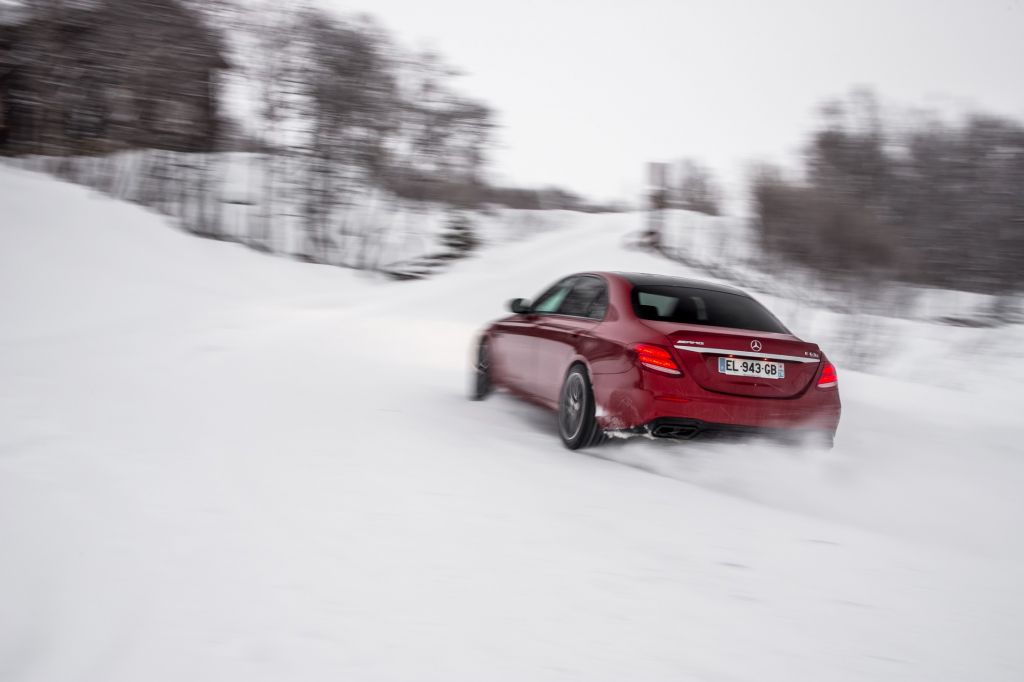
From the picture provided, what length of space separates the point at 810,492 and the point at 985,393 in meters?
8.94

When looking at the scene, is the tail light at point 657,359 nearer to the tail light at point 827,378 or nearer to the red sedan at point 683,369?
the red sedan at point 683,369

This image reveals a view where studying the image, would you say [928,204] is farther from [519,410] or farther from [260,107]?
[260,107]

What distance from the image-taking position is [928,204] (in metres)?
16.2

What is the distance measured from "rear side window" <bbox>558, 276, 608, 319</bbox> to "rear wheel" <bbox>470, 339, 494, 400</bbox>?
145 centimetres

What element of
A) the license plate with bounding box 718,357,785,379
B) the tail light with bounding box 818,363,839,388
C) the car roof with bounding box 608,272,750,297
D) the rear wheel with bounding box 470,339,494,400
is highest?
the car roof with bounding box 608,272,750,297

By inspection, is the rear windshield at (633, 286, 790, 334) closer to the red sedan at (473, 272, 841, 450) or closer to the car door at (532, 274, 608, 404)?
the red sedan at (473, 272, 841, 450)

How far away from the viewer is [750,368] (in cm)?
541

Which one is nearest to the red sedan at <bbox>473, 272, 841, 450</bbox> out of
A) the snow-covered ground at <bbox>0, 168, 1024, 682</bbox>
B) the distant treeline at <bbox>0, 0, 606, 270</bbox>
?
the snow-covered ground at <bbox>0, 168, 1024, 682</bbox>

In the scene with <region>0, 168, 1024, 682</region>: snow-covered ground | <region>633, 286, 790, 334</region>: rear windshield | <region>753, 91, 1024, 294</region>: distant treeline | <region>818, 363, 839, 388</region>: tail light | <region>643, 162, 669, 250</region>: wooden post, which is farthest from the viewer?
<region>643, 162, 669, 250</region>: wooden post

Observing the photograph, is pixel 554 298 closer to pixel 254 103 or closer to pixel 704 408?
pixel 704 408

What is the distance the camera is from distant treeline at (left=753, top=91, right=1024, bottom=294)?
14.6 metres

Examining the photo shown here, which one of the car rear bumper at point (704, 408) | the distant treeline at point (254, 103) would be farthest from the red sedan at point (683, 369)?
the distant treeline at point (254, 103)

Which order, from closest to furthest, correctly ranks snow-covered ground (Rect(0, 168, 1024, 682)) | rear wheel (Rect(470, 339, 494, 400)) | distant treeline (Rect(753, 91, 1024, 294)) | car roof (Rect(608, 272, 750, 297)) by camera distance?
1. snow-covered ground (Rect(0, 168, 1024, 682))
2. car roof (Rect(608, 272, 750, 297))
3. rear wheel (Rect(470, 339, 494, 400))
4. distant treeline (Rect(753, 91, 1024, 294))

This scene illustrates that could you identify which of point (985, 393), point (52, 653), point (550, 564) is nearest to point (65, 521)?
point (52, 653)
